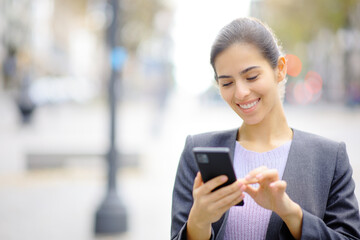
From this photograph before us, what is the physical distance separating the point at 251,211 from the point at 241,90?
0.39 m

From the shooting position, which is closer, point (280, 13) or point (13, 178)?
point (13, 178)

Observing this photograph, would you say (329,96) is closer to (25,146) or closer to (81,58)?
(25,146)

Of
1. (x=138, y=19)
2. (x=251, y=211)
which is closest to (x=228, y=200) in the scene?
(x=251, y=211)

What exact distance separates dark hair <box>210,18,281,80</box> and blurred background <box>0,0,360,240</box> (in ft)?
0.95

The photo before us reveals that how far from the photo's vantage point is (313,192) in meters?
1.96

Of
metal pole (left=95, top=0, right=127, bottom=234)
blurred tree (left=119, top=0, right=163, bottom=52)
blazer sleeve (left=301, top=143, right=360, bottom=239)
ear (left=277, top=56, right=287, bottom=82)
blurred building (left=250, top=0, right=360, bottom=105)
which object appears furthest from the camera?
blurred tree (left=119, top=0, right=163, bottom=52)

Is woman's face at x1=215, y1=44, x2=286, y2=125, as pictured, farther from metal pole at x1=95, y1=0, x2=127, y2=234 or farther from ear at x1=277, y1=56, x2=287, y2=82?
metal pole at x1=95, y1=0, x2=127, y2=234

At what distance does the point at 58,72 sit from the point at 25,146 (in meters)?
72.5

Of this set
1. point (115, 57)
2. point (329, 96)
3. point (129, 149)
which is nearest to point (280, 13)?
point (329, 96)

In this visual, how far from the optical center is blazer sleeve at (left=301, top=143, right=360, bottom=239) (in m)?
1.86

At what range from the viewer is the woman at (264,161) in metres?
1.92

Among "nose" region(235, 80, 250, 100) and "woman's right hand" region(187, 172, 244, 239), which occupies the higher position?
"nose" region(235, 80, 250, 100)

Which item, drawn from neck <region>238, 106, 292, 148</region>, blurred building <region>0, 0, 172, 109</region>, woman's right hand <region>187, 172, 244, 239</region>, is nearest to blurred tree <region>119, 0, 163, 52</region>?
blurred building <region>0, 0, 172, 109</region>

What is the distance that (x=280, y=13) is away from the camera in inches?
1789
